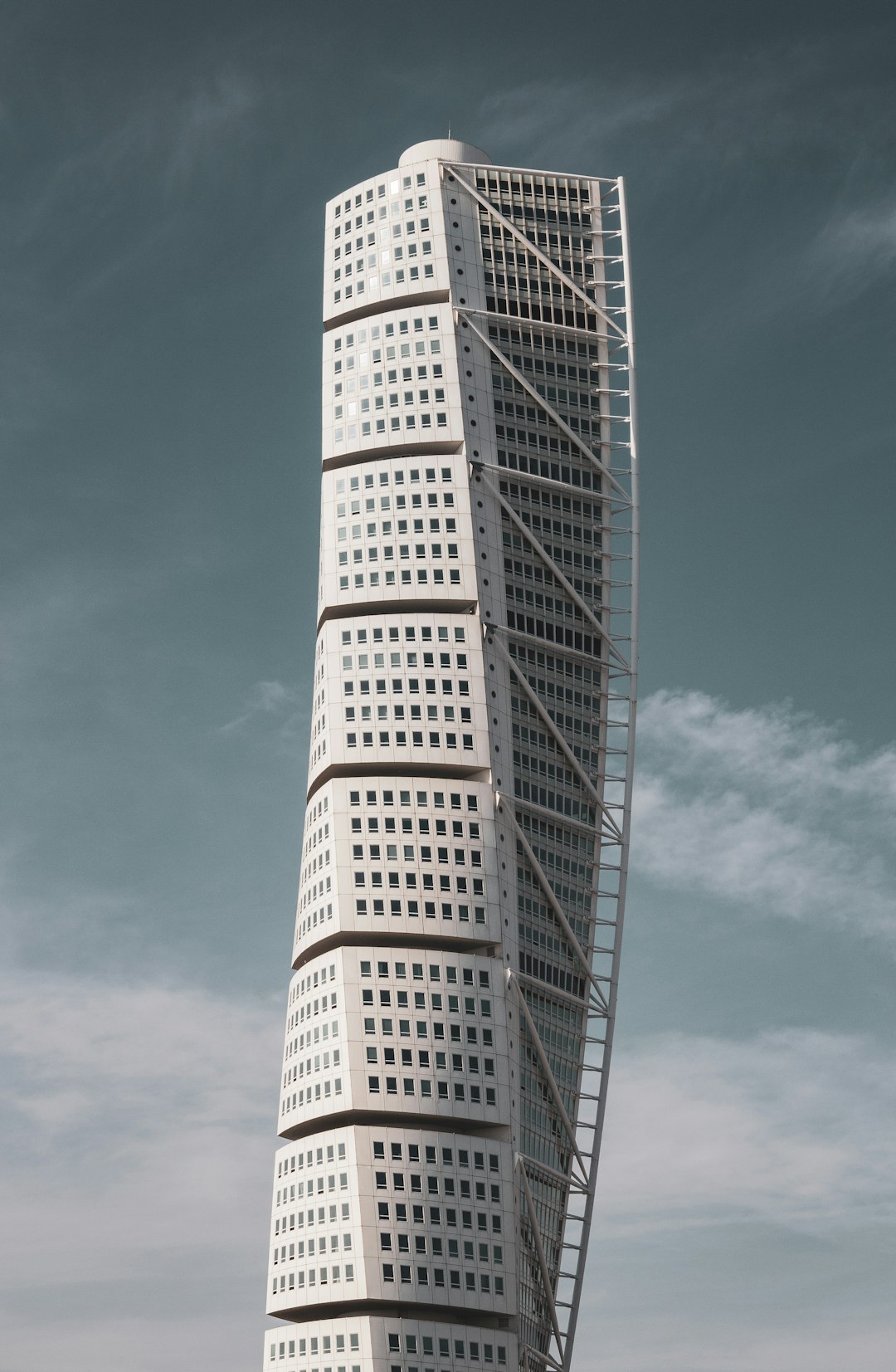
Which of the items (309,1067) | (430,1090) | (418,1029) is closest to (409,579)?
(418,1029)

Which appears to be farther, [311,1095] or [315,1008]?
[315,1008]

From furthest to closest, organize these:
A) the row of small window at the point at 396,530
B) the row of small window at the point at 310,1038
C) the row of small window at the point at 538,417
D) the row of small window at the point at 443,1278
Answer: the row of small window at the point at 538,417
the row of small window at the point at 396,530
the row of small window at the point at 310,1038
the row of small window at the point at 443,1278

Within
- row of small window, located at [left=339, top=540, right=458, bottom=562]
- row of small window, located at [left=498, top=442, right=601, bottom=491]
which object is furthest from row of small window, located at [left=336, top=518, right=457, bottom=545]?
row of small window, located at [left=498, top=442, right=601, bottom=491]

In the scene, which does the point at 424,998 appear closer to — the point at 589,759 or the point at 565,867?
the point at 565,867

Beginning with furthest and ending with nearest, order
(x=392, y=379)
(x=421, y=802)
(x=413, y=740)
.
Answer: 1. (x=392, y=379)
2. (x=413, y=740)
3. (x=421, y=802)

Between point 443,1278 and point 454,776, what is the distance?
40.2 metres

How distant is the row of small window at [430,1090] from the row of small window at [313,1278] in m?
13.3

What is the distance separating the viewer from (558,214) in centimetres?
16925

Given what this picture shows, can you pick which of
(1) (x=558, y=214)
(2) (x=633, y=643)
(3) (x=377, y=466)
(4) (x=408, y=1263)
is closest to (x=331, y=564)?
(3) (x=377, y=466)

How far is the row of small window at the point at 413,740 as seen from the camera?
479ft

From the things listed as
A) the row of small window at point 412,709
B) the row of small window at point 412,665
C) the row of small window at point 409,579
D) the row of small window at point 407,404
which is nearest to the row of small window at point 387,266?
the row of small window at point 407,404

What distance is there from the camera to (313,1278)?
135375 millimetres

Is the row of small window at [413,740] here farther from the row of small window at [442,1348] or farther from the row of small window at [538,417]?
the row of small window at [442,1348]

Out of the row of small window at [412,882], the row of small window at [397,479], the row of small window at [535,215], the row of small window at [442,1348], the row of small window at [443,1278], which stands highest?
the row of small window at [535,215]
